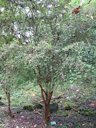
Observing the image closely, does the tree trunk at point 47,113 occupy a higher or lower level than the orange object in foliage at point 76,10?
lower

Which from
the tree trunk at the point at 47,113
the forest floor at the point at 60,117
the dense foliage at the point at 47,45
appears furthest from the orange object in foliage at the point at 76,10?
the forest floor at the point at 60,117

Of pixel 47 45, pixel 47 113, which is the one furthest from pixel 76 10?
pixel 47 113

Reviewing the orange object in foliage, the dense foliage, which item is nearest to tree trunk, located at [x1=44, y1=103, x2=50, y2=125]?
the dense foliage

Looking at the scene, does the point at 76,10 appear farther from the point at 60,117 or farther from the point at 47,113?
the point at 60,117

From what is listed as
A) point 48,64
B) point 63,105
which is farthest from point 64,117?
point 48,64

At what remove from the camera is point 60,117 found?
6.20 metres

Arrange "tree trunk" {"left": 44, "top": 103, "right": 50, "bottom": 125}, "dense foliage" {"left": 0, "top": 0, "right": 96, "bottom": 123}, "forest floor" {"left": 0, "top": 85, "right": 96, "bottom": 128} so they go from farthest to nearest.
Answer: "forest floor" {"left": 0, "top": 85, "right": 96, "bottom": 128}, "tree trunk" {"left": 44, "top": 103, "right": 50, "bottom": 125}, "dense foliage" {"left": 0, "top": 0, "right": 96, "bottom": 123}

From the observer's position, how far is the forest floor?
5.77 meters

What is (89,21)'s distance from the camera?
5.00m

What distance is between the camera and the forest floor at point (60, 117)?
5.77 meters

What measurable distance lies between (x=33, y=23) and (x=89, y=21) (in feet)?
3.76

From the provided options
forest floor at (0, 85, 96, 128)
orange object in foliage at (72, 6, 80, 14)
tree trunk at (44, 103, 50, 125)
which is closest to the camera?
orange object in foliage at (72, 6, 80, 14)

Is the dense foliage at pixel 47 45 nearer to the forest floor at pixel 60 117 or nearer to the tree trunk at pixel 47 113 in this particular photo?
the tree trunk at pixel 47 113

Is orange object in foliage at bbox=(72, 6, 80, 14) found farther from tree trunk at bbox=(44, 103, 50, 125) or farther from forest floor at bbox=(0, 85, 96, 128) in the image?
forest floor at bbox=(0, 85, 96, 128)
